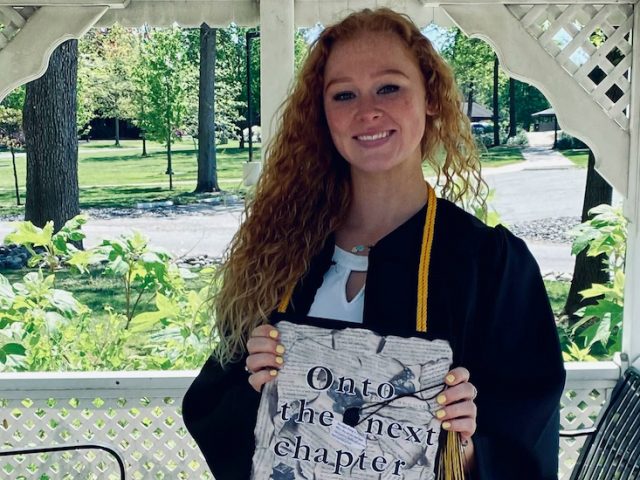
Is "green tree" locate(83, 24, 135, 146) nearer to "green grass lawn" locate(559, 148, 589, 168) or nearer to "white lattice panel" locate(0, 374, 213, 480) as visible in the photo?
"green grass lawn" locate(559, 148, 589, 168)

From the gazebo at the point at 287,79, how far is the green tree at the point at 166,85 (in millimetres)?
9033

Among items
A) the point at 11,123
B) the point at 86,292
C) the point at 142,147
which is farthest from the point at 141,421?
the point at 142,147

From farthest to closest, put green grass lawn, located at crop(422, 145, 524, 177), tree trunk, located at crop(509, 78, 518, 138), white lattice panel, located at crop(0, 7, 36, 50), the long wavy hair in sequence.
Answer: green grass lawn, located at crop(422, 145, 524, 177), tree trunk, located at crop(509, 78, 518, 138), white lattice panel, located at crop(0, 7, 36, 50), the long wavy hair

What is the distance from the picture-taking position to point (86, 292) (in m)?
10.6

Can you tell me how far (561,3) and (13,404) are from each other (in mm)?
2584

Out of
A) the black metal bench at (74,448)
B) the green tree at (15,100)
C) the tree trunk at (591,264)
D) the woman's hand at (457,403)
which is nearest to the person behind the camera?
the woman's hand at (457,403)

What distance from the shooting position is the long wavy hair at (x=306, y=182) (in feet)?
4.62

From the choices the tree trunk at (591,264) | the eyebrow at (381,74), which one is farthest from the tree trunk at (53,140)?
the eyebrow at (381,74)

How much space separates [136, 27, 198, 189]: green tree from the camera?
38.9 feet

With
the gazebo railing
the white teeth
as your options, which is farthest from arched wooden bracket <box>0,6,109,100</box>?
the white teeth

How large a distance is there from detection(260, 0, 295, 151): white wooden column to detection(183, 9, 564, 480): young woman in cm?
122

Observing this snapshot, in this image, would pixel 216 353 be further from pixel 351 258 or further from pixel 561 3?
pixel 561 3

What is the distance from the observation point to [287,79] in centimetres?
278

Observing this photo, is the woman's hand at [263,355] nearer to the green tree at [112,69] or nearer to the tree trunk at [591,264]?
the tree trunk at [591,264]
